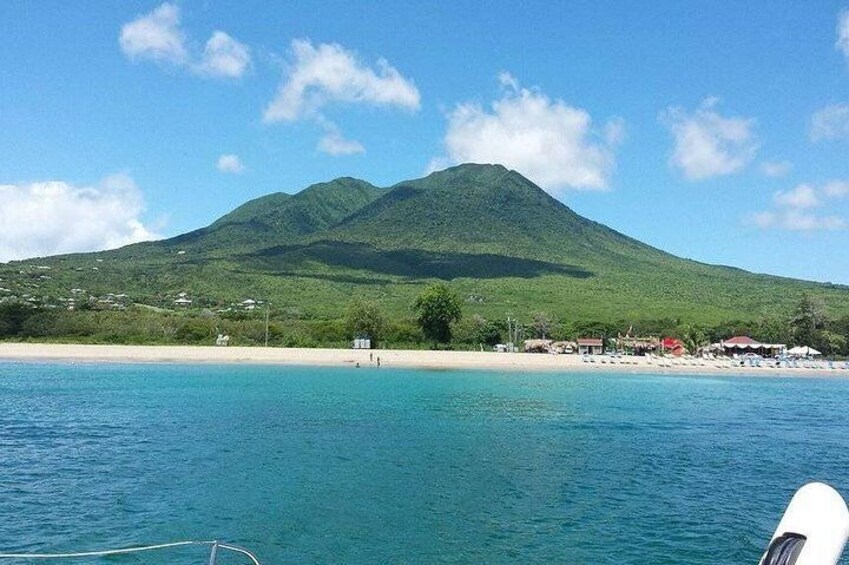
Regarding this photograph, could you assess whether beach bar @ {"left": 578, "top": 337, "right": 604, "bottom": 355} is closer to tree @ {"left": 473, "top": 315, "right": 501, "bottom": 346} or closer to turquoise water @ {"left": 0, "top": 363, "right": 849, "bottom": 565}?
tree @ {"left": 473, "top": 315, "right": 501, "bottom": 346}

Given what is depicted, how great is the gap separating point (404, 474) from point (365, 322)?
6867 centimetres

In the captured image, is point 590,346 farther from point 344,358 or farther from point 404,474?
point 404,474

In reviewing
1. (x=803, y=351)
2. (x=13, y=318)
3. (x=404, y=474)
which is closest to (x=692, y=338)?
(x=803, y=351)

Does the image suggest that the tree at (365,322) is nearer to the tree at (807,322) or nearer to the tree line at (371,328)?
the tree line at (371,328)

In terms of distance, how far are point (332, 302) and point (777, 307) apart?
88565mm

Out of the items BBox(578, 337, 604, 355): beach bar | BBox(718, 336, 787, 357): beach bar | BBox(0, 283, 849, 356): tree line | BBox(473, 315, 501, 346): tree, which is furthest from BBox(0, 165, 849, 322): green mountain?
BBox(473, 315, 501, 346): tree

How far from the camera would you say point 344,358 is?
75438 millimetres

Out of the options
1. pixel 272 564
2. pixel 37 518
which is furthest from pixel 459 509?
pixel 37 518

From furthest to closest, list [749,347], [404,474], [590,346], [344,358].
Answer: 1. [749,347]
2. [590,346]
3. [344,358]
4. [404,474]

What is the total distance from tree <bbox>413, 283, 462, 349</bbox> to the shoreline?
353 inches

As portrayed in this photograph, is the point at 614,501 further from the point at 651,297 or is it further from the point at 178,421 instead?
the point at 651,297

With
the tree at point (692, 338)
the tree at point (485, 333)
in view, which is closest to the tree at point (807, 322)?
the tree at point (692, 338)

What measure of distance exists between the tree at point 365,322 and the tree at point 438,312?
5882 millimetres

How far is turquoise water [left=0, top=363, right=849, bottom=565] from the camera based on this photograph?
14398 millimetres
